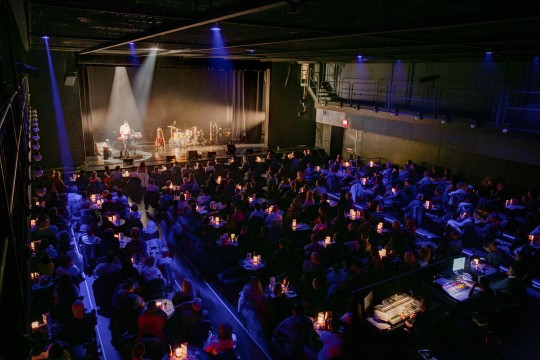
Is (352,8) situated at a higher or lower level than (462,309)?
higher

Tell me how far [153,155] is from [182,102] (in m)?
4.88

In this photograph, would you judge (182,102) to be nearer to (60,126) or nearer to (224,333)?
(60,126)

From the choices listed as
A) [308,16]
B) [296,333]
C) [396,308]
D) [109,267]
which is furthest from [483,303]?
[109,267]

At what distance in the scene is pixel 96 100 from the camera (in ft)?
61.0

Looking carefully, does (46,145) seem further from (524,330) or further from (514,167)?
(514,167)

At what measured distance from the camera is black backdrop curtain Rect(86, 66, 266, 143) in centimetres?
1883

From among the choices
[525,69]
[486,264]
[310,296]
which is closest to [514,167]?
[525,69]

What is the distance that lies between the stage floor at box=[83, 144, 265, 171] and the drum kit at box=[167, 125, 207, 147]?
329 mm

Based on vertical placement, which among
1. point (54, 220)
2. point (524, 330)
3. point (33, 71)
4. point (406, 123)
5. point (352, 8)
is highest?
point (352, 8)

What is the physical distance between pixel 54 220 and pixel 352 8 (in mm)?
7002

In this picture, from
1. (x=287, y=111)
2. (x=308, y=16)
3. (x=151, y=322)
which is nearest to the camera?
(x=308, y=16)

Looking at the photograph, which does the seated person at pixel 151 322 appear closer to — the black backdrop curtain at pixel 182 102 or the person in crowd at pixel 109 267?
the person in crowd at pixel 109 267

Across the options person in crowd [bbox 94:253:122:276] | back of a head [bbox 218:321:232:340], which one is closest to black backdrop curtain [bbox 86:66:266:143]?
→ person in crowd [bbox 94:253:122:276]

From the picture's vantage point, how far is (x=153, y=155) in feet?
54.0
